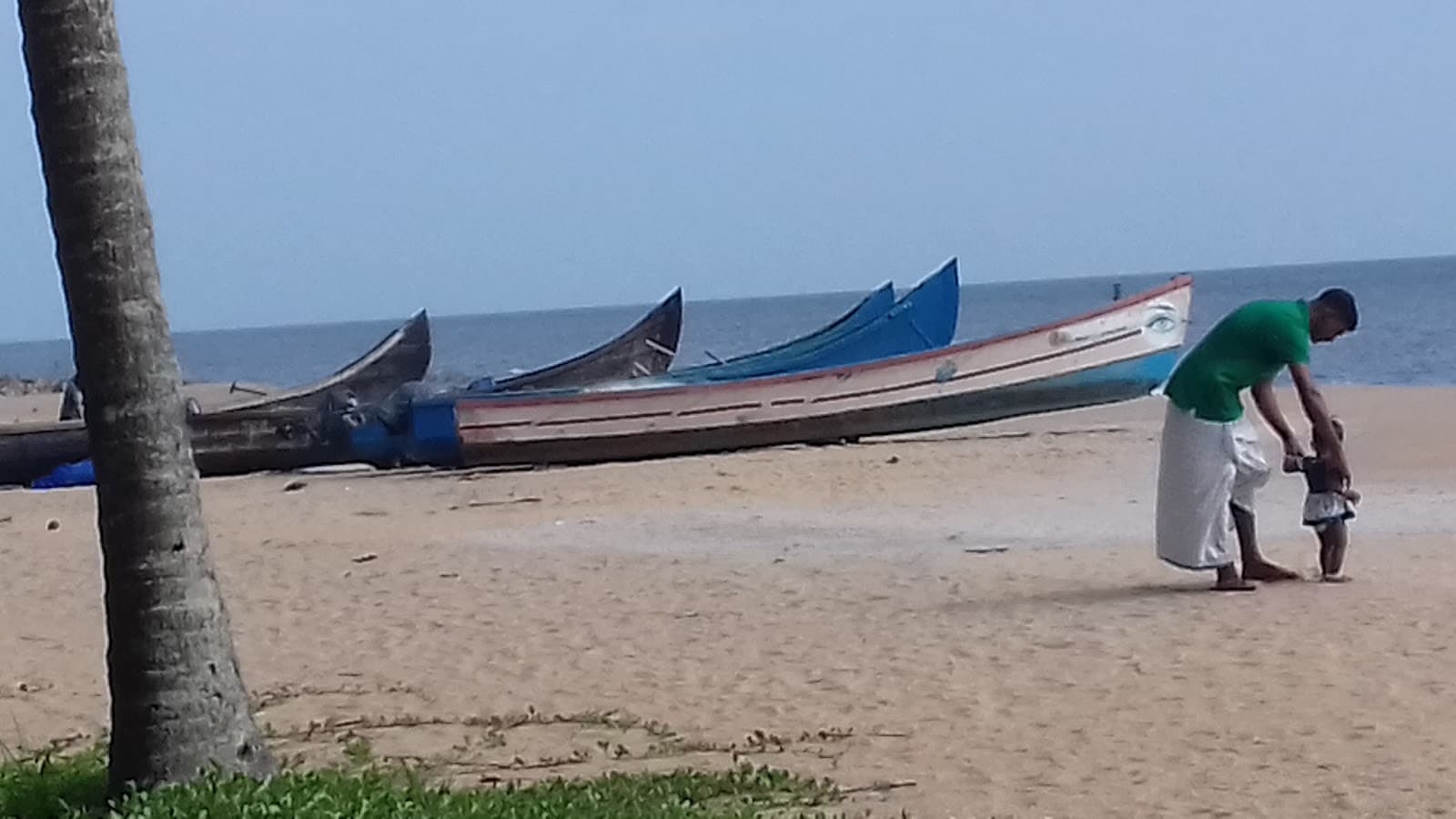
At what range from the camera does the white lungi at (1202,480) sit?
8906mm

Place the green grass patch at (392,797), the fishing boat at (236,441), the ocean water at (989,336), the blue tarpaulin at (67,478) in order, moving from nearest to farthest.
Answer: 1. the green grass patch at (392,797)
2. the blue tarpaulin at (67,478)
3. the fishing boat at (236,441)
4. the ocean water at (989,336)

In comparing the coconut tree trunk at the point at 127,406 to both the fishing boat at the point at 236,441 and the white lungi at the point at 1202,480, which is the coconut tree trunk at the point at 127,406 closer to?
the white lungi at the point at 1202,480

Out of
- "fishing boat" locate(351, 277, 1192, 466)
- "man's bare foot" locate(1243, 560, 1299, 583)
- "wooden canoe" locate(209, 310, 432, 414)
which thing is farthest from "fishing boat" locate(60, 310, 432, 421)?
"man's bare foot" locate(1243, 560, 1299, 583)

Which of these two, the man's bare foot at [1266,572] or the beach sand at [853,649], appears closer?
the beach sand at [853,649]

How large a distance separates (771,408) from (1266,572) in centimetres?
1063

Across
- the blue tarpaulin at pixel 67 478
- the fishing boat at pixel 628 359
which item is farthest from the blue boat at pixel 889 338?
the blue tarpaulin at pixel 67 478

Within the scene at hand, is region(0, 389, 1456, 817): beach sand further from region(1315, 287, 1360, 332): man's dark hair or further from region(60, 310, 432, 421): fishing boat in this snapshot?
region(60, 310, 432, 421): fishing boat

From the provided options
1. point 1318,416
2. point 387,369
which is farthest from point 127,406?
point 387,369

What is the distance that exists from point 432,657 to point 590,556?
11.8 ft

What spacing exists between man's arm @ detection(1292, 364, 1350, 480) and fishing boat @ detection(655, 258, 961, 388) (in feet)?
41.3

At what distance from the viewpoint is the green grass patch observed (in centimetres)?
493

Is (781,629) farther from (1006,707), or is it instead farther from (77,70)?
(77,70)

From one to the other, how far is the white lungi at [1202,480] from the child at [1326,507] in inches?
12.2

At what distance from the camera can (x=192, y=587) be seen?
503 centimetres
